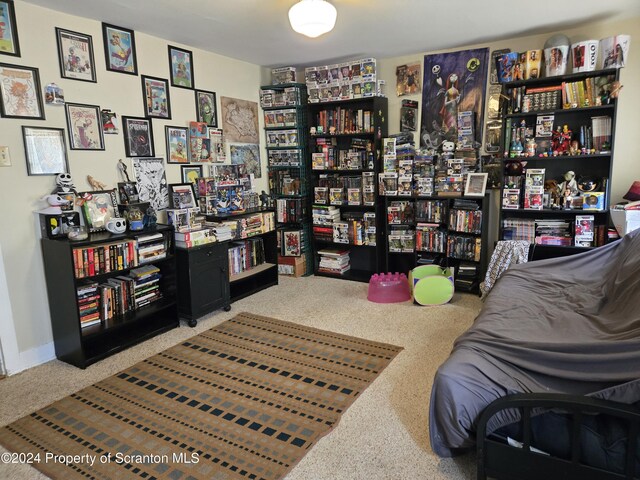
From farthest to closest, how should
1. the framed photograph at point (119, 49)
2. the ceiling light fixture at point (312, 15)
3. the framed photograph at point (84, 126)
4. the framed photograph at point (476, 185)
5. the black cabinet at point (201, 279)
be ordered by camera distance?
1. the framed photograph at point (476, 185)
2. the black cabinet at point (201, 279)
3. the framed photograph at point (119, 49)
4. the framed photograph at point (84, 126)
5. the ceiling light fixture at point (312, 15)

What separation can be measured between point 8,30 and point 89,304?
182 centimetres

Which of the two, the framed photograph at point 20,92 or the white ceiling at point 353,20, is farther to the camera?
the white ceiling at point 353,20

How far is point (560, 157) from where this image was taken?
3.59m

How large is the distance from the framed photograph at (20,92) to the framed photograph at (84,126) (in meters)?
0.20

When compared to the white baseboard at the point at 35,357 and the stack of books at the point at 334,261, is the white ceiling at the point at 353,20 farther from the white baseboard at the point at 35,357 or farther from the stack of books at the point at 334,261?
the white baseboard at the point at 35,357

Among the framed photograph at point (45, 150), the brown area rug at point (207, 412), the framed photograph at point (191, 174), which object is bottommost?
the brown area rug at point (207, 412)

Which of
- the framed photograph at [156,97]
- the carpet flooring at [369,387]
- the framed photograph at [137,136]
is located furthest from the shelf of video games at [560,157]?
the framed photograph at [137,136]

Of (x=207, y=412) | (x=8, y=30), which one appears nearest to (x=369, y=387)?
(x=207, y=412)

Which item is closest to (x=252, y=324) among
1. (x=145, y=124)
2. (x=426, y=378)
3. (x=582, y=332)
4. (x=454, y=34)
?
(x=426, y=378)

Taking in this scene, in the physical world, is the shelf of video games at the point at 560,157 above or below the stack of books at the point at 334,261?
above

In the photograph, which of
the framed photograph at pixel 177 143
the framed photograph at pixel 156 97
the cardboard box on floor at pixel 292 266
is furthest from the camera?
the cardboard box on floor at pixel 292 266

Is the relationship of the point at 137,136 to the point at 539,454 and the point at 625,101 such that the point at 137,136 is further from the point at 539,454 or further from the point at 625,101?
the point at 625,101

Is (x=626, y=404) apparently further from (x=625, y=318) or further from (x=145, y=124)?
(x=145, y=124)

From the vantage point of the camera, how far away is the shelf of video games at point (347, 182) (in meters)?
4.49
